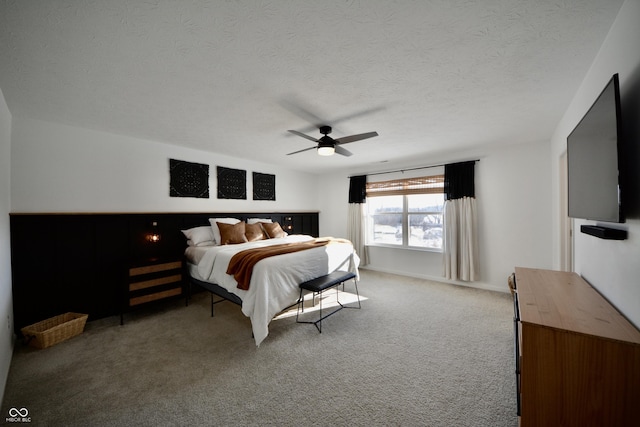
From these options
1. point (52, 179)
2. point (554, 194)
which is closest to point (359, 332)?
point (554, 194)

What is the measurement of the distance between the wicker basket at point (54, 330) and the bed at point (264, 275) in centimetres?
119

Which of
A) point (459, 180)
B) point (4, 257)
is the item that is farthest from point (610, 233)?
point (4, 257)

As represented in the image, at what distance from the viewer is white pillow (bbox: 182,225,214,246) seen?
11.7 ft

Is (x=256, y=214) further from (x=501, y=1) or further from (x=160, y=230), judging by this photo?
(x=501, y=1)

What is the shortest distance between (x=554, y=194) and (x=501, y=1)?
3.09 metres

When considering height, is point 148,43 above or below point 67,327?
above

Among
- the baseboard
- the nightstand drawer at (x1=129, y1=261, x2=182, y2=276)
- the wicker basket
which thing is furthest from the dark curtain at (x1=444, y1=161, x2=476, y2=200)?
the wicker basket

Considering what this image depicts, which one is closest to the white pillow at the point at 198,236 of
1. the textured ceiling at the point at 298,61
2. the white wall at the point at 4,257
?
the textured ceiling at the point at 298,61

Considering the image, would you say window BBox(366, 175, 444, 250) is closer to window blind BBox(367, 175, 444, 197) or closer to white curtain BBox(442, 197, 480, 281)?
window blind BBox(367, 175, 444, 197)

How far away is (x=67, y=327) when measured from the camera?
2406 mm

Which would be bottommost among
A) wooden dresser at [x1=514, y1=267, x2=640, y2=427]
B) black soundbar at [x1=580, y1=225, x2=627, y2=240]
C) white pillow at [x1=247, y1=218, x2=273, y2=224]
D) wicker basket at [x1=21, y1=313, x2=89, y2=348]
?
wicker basket at [x1=21, y1=313, x2=89, y2=348]

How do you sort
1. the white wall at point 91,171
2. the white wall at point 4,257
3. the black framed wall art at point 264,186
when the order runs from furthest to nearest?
the black framed wall art at point 264,186 < the white wall at point 91,171 < the white wall at point 4,257

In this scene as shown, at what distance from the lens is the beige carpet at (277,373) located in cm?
152

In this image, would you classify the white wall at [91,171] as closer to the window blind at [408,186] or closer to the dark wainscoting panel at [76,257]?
the dark wainscoting panel at [76,257]
